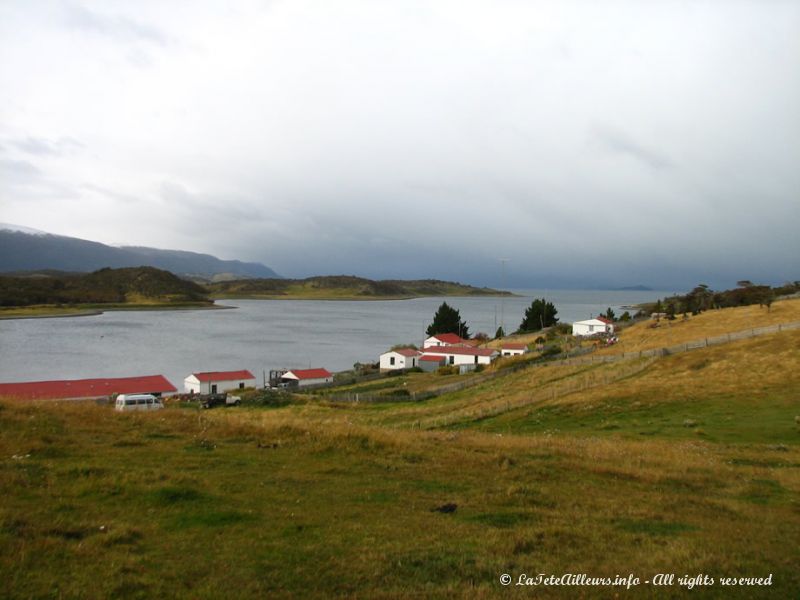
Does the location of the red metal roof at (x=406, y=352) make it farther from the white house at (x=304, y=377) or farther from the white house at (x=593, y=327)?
the white house at (x=593, y=327)

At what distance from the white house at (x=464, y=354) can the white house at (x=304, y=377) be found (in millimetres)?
15898

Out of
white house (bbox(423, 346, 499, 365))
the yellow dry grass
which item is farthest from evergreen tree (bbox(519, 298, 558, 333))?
the yellow dry grass

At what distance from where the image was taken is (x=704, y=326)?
5159 cm

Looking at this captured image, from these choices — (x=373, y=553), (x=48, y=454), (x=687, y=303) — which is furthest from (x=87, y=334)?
(x=373, y=553)

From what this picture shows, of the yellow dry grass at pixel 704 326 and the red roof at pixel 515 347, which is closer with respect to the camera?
the yellow dry grass at pixel 704 326

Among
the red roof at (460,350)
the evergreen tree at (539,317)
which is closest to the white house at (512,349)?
the red roof at (460,350)

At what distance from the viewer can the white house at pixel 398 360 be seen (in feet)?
228

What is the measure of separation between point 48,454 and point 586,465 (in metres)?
12.3

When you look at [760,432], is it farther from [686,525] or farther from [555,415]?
[686,525]

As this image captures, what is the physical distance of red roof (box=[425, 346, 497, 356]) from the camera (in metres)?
66.8

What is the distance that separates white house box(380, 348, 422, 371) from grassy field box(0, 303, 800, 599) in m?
49.8

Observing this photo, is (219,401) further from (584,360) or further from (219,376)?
(584,360)

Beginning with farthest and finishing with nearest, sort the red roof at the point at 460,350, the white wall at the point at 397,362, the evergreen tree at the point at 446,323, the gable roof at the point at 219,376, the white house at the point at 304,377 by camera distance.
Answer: the evergreen tree at the point at 446,323
the white wall at the point at 397,362
the red roof at the point at 460,350
the white house at the point at 304,377
the gable roof at the point at 219,376

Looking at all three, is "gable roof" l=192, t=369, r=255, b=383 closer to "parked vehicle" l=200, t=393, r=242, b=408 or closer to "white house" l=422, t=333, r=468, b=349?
"parked vehicle" l=200, t=393, r=242, b=408
